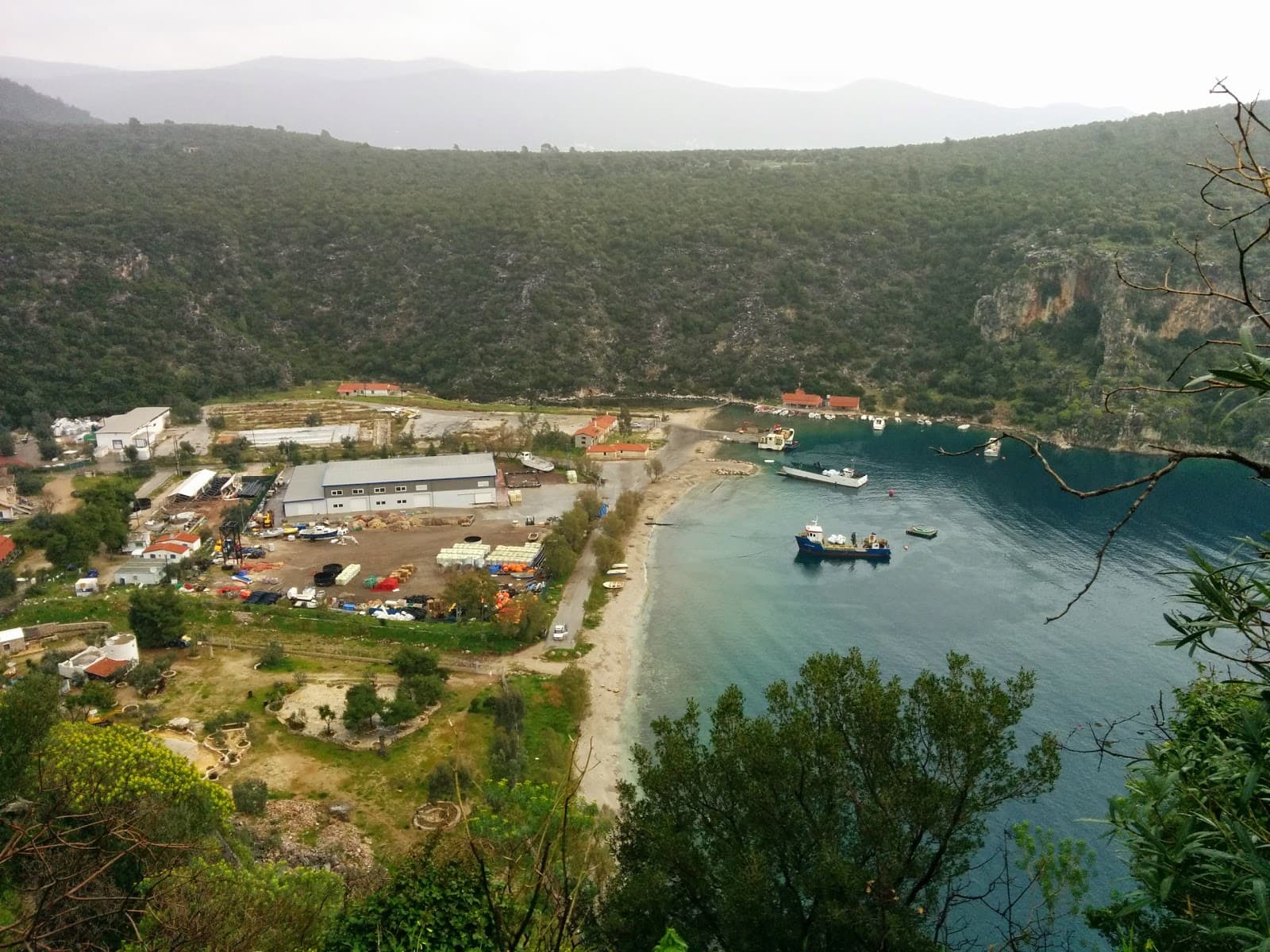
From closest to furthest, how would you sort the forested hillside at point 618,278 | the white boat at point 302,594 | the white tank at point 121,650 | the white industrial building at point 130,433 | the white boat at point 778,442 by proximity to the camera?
the white tank at point 121,650 → the white boat at point 302,594 → the white industrial building at point 130,433 → the white boat at point 778,442 → the forested hillside at point 618,278

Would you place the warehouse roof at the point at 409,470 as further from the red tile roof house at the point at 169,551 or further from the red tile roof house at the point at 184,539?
the red tile roof house at the point at 169,551

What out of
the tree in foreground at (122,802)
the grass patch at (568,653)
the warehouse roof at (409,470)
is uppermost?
the tree in foreground at (122,802)

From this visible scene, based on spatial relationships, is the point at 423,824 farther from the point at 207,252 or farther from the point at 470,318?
the point at 207,252

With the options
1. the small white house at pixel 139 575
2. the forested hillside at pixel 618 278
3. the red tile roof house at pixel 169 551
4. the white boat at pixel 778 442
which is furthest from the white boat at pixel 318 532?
the white boat at pixel 778 442

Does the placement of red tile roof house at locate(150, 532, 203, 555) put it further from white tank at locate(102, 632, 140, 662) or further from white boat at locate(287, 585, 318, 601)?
white tank at locate(102, 632, 140, 662)

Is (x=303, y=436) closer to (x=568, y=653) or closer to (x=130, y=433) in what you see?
(x=130, y=433)

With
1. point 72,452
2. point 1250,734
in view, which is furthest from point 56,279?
point 1250,734
